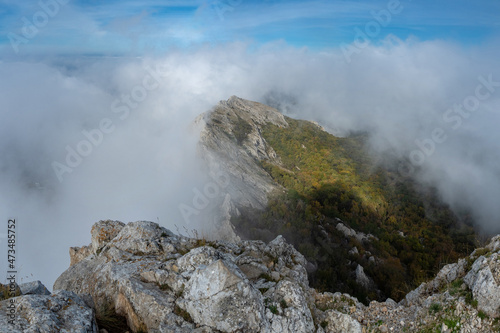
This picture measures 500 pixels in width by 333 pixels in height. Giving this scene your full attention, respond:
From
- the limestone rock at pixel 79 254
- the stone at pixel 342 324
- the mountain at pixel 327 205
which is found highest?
the mountain at pixel 327 205

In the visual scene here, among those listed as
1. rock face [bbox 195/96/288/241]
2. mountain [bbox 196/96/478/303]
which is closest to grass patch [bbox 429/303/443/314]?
mountain [bbox 196/96/478/303]

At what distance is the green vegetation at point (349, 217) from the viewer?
3809 cm

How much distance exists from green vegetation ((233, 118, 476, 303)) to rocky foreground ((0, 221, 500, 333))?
8.50 metres

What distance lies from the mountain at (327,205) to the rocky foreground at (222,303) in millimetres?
11489

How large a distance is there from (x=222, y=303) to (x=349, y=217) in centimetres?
5931

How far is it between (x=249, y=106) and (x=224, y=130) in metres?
33.0

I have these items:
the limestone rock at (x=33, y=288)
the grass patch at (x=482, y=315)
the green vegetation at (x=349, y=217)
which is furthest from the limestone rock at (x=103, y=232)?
the green vegetation at (x=349, y=217)

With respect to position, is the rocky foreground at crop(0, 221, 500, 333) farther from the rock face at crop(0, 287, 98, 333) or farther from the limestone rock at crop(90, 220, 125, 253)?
the limestone rock at crop(90, 220, 125, 253)

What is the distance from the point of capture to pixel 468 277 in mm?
8828

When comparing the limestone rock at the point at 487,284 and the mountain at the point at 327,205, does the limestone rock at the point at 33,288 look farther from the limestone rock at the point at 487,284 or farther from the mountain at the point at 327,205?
the mountain at the point at 327,205

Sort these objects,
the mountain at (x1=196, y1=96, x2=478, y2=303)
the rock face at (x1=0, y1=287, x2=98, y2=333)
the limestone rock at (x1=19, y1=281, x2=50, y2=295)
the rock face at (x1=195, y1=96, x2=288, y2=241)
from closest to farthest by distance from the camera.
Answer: the rock face at (x1=0, y1=287, x2=98, y2=333) → the limestone rock at (x1=19, y1=281, x2=50, y2=295) → the mountain at (x1=196, y1=96, x2=478, y2=303) → the rock face at (x1=195, y1=96, x2=288, y2=241)

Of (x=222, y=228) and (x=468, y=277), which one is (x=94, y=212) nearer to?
(x=222, y=228)

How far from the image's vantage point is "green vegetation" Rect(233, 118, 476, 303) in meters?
38.1

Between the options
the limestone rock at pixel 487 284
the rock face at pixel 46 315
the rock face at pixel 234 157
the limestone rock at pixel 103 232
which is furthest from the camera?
the rock face at pixel 234 157
